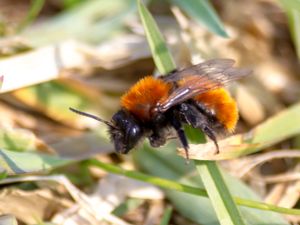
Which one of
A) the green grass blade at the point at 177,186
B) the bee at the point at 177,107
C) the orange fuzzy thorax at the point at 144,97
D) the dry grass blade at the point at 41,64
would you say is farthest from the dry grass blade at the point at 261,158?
the dry grass blade at the point at 41,64

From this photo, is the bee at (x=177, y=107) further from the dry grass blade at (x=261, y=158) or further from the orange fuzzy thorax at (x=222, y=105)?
the dry grass blade at (x=261, y=158)

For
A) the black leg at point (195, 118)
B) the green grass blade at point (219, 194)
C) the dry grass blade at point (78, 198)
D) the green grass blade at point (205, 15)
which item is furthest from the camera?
the green grass blade at point (205, 15)

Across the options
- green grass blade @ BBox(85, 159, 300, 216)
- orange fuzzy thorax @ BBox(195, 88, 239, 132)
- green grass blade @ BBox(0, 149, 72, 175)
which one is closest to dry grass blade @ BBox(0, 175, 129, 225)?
green grass blade @ BBox(0, 149, 72, 175)

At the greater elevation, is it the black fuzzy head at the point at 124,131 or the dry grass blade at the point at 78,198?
the black fuzzy head at the point at 124,131

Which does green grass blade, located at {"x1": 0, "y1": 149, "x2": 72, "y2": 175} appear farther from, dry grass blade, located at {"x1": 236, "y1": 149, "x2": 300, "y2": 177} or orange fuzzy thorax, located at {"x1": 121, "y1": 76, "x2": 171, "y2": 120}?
dry grass blade, located at {"x1": 236, "y1": 149, "x2": 300, "y2": 177}

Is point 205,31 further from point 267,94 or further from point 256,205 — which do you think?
point 256,205

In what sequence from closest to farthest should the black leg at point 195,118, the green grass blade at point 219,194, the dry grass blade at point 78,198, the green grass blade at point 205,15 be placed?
1. the green grass blade at point 219,194
2. the dry grass blade at point 78,198
3. the black leg at point 195,118
4. the green grass blade at point 205,15

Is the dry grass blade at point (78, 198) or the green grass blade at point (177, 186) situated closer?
the green grass blade at point (177, 186)
